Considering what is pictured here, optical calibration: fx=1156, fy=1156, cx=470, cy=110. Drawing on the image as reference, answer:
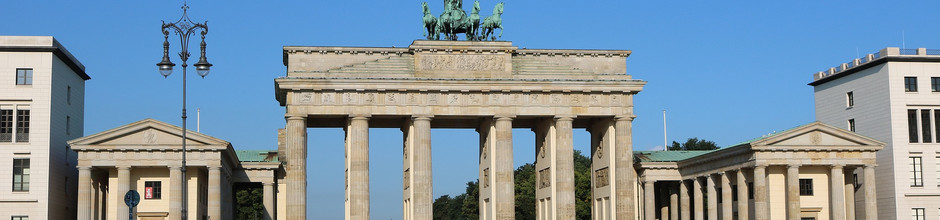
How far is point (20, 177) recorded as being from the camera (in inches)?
2404

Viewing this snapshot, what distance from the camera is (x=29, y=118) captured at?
61219mm

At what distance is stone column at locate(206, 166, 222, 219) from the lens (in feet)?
197

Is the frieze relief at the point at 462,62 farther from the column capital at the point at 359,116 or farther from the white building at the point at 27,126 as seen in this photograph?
the white building at the point at 27,126

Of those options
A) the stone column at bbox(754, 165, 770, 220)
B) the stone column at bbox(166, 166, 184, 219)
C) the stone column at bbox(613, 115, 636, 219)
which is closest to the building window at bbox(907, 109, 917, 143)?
the stone column at bbox(754, 165, 770, 220)

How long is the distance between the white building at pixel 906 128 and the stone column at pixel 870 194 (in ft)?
9.74

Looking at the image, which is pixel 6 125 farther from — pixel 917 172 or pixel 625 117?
pixel 917 172

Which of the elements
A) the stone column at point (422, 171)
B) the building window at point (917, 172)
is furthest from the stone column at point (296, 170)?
the building window at point (917, 172)

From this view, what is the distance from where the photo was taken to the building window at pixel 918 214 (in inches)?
2699

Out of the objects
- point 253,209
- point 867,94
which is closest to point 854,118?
point 867,94

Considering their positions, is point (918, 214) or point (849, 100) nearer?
point (918, 214)

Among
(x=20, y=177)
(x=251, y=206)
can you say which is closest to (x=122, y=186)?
(x=20, y=177)

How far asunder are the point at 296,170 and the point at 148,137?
11052 mm

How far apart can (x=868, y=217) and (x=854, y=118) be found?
9142mm

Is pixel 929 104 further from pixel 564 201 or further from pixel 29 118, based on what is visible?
pixel 29 118
